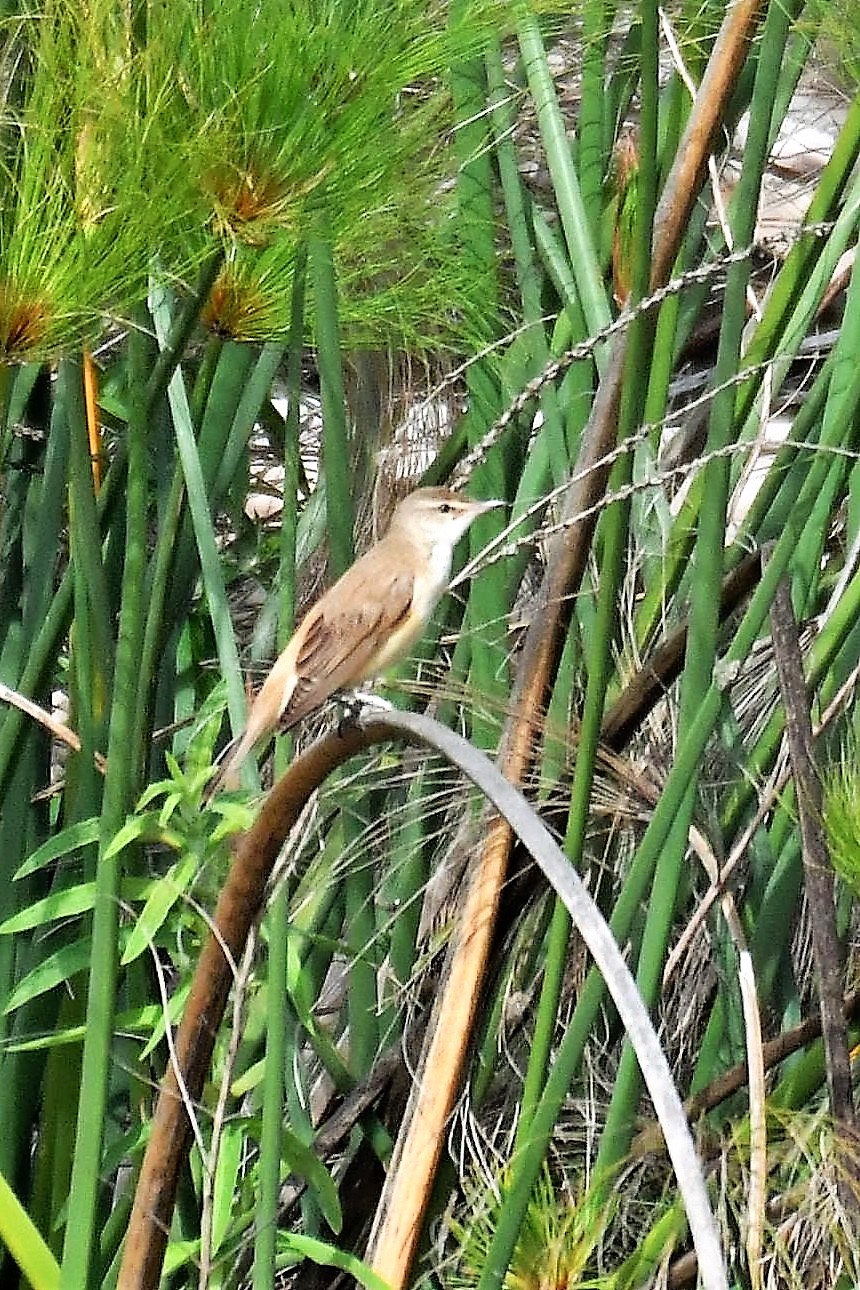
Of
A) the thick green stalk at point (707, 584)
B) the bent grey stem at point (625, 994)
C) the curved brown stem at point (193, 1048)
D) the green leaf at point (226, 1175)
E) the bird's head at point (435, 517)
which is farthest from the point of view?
the bird's head at point (435, 517)

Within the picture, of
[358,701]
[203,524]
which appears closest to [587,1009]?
[203,524]

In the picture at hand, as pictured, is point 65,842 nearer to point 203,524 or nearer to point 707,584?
point 203,524

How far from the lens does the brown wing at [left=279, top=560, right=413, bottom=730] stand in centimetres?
165

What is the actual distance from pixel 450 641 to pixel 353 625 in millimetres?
262

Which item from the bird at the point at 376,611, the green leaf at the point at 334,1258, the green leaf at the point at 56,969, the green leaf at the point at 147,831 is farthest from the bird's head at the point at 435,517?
the green leaf at the point at 334,1258

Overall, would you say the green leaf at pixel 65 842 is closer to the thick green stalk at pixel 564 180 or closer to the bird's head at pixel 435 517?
the bird's head at pixel 435 517

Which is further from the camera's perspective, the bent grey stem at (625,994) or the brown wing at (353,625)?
the brown wing at (353,625)

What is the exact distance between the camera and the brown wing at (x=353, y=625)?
165 centimetres

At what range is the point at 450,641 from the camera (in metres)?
1.48

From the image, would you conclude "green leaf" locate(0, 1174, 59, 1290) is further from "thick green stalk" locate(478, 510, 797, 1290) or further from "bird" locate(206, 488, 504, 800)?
"bird" locate(206, 488, 504, 800)

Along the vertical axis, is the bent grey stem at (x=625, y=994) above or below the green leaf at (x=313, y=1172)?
above

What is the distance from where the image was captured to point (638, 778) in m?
1.30

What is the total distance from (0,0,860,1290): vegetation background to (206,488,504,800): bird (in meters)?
0.06

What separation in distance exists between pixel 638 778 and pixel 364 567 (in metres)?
0.52
